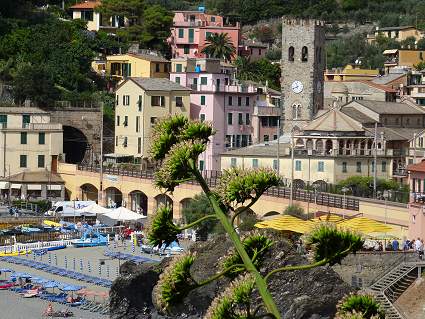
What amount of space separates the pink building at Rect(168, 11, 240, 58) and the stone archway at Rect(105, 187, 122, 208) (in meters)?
29.3

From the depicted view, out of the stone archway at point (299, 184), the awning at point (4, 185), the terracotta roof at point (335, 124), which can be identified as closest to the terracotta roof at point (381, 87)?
the terracotta roof at point (335, 124)

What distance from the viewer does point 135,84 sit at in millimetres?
91812

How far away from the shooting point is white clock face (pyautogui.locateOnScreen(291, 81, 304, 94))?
9306cm

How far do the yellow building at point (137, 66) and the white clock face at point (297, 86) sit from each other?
46.1ft

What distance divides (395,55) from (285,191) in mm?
64184

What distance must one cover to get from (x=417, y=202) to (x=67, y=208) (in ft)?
99.4

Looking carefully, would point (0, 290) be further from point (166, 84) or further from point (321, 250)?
point (321, 250)

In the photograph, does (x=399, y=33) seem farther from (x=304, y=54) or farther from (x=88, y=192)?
Result: (x=88, y=192)

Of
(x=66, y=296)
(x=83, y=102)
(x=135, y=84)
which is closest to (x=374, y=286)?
(x=66, y=296)

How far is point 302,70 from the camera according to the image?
93562mm

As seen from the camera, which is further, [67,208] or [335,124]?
[67,208]

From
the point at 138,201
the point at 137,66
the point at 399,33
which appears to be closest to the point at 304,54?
the point at 137,66

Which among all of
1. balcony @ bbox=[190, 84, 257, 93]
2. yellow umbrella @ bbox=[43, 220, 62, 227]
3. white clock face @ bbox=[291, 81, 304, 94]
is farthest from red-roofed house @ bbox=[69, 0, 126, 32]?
yellow umbrella @ bbox=[43, 220, 62, 227]

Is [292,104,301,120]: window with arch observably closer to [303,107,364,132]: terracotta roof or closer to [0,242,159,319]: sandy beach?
[303,107,364,132]: terracotta roof
